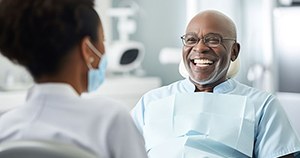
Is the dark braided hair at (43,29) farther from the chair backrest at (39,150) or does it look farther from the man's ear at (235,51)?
the man's ear at (235,51)

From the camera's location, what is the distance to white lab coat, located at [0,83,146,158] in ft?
3.23

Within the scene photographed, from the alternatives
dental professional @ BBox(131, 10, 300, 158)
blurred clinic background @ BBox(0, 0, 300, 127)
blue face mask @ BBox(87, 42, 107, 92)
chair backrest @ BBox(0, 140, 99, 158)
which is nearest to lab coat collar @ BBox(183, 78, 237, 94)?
dental professional @ BBox(131, 10, 300, 158)

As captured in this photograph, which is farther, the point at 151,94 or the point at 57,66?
the point at 151,94

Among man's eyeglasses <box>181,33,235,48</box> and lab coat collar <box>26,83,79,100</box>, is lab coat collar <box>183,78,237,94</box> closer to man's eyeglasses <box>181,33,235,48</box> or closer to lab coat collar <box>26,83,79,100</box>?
man's eyeglasses <box>181,33,235,48</box>

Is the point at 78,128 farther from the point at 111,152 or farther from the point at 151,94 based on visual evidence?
the point at 151,94

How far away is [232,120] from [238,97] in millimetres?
95

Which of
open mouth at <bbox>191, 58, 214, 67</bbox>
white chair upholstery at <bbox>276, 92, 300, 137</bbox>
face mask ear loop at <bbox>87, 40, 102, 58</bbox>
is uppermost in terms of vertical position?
face mask ear loop at <bbox>87, 40, 102, 58</bbox>

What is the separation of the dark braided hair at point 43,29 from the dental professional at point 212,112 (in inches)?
28.2

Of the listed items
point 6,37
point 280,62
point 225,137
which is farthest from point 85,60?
point 280,62

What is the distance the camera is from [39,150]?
2.78 ft

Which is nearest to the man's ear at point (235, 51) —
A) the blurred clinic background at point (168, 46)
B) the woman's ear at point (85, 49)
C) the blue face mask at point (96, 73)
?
the blurred clinic background at point (168, 46)

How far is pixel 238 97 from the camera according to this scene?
1.67m

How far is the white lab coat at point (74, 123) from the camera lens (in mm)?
985

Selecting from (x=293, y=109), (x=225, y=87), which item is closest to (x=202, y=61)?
(x=225, y=87)
